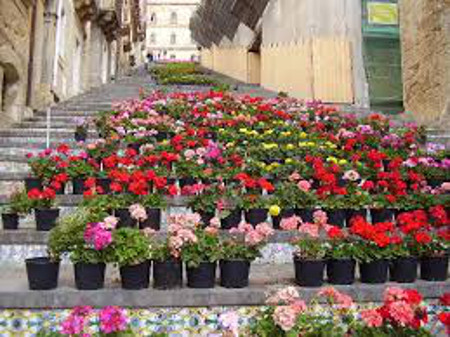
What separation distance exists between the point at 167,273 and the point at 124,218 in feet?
5.13

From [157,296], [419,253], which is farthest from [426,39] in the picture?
[157,296]

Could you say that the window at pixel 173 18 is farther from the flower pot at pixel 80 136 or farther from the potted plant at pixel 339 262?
the potted plant at pixel 339 262

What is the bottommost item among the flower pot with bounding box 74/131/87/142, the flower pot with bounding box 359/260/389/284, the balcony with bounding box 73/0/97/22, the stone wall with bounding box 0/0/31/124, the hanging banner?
the flower pot with bounding box 359/260/389/284

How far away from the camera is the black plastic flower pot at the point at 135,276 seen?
3455 mm

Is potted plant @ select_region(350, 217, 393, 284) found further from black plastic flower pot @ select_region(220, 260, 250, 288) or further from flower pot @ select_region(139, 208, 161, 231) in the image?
flower pot @ select_region(139, 208, 161, 231)

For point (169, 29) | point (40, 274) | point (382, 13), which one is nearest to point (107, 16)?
point (382, 13)

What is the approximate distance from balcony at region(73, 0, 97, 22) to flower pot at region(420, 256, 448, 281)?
17.5m

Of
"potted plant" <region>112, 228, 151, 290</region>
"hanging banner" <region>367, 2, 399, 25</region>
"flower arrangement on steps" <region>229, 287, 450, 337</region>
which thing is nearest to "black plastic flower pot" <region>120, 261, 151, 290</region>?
"potted plant" <region>112, 228, 151, 290</region>

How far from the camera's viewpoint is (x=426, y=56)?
1107 cm

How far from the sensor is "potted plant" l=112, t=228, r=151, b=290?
340 centimetres

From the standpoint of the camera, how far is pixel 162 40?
77250 millimetres

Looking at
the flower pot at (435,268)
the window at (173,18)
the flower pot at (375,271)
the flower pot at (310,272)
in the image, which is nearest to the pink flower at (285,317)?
the flower pot at (310,272)

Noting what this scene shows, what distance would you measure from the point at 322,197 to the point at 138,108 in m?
6.26

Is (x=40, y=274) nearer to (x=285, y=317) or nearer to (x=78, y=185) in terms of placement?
(x=285, y=317)
